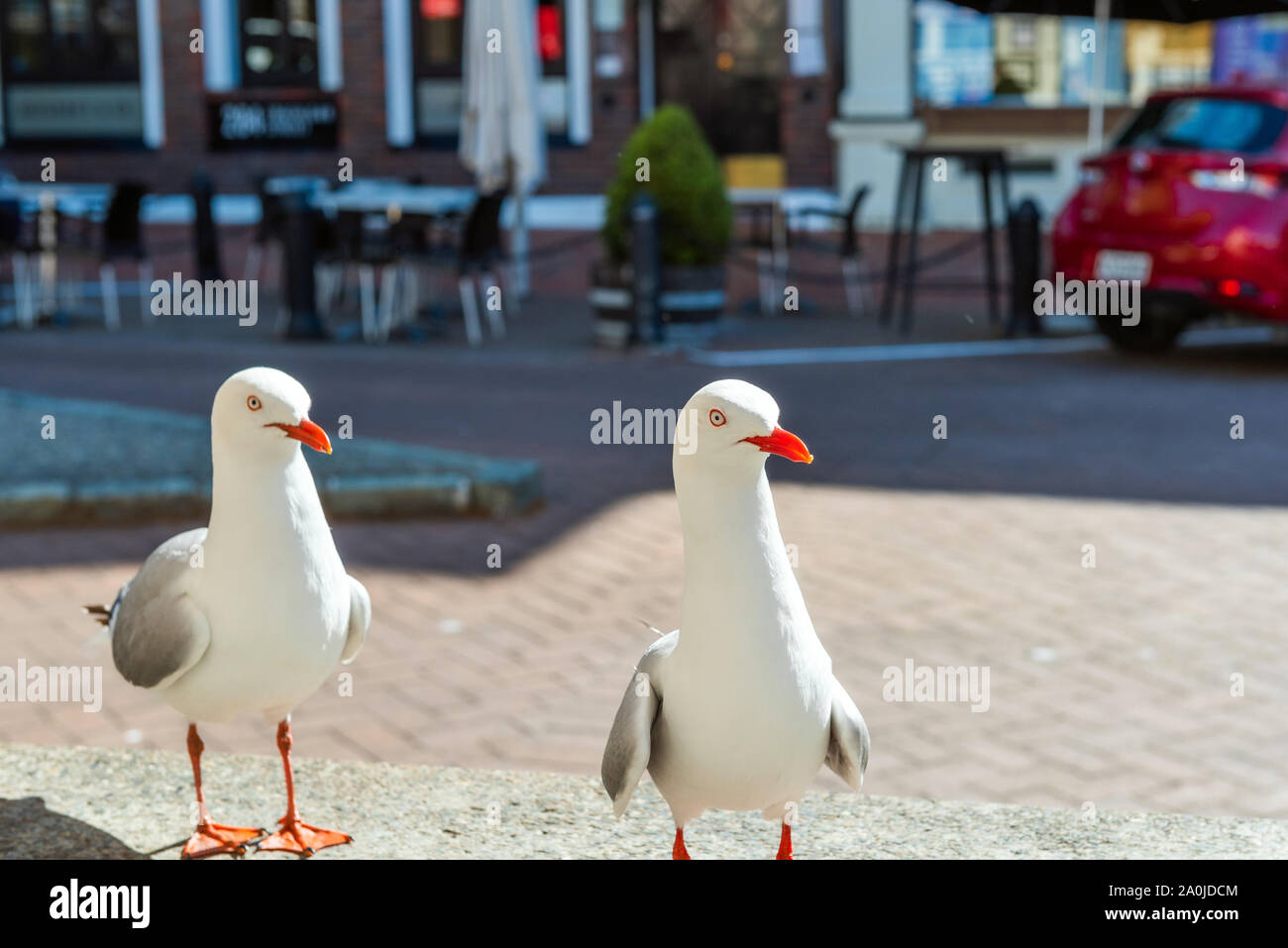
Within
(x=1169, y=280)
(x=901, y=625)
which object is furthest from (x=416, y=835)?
(x=1169, y=280)

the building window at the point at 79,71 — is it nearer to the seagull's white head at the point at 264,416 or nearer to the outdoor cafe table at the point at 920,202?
the outdoor cafe table at the point at 920,202

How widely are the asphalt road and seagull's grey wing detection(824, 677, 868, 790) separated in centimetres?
394

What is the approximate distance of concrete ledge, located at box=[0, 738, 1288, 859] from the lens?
2.98 m

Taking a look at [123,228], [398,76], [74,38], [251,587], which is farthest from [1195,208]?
[74,38]

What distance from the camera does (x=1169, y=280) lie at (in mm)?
9945

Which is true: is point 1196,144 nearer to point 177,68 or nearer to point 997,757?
point 997,757

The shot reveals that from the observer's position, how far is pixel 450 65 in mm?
16953

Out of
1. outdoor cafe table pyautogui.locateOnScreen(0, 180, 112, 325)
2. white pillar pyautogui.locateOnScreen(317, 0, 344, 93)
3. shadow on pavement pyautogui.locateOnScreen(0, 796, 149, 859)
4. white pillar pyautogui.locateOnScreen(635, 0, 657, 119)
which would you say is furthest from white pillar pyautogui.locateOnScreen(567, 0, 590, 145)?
shadow on pavement pyautogui.locateOnScreen(0, 796, 149, 859)

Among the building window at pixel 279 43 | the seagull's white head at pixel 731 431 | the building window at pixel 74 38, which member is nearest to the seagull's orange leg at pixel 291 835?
the seagull's white head at pixel 731 431

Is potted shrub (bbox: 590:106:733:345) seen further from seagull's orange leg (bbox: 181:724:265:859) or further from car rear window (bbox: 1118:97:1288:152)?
seagull's orange leg (bbox: 181:724:265:859)

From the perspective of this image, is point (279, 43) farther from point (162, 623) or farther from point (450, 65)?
point (162, 623)

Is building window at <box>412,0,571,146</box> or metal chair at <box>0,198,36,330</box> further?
building window at <box>412,0,571,146</box>

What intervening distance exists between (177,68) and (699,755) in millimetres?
16662

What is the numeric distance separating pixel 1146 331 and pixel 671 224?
3357 millimetres
